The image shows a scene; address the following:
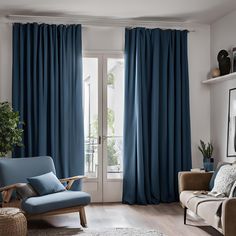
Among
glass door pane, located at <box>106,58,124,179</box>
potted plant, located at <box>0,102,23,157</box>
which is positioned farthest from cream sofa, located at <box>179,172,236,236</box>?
potted plant, located at <box>0,102,23,157</box>

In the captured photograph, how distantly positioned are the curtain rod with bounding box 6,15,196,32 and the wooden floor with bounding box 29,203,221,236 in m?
2.58

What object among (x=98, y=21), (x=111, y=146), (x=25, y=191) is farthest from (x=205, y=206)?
(x=98, y=21)

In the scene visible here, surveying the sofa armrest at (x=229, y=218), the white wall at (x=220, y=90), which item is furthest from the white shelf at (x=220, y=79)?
the sofa armrest at (x=229, y=218)

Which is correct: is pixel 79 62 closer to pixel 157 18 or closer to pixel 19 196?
pixel 157 18

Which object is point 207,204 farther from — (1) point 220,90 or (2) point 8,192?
(1) point 220,90

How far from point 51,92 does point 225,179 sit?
8.79 ft

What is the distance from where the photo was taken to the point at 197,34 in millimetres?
6781

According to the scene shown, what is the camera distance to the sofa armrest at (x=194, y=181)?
532cm

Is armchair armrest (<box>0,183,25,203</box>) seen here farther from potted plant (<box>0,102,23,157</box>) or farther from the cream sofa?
the cream sofa

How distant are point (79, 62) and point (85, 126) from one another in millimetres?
930

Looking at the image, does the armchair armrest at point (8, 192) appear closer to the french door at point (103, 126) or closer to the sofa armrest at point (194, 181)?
the french door at point (103, 126)

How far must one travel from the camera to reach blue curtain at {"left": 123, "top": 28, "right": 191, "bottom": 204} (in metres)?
6.44

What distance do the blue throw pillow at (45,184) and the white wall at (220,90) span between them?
7.90 ft

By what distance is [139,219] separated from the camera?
546 cm
